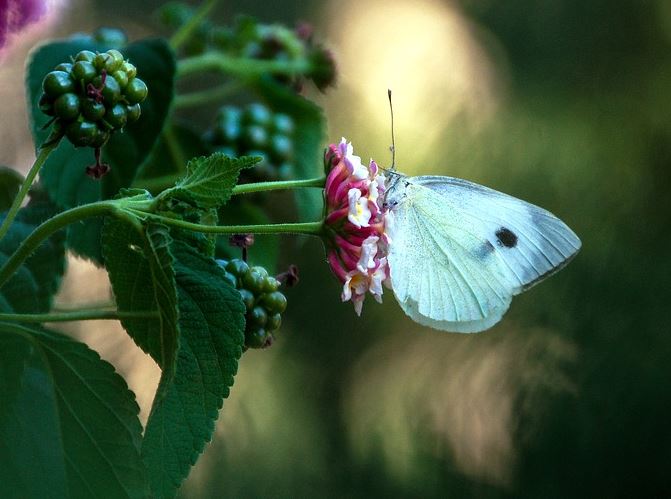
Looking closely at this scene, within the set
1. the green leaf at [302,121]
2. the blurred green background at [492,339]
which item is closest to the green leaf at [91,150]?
the green leaf at [302,121]

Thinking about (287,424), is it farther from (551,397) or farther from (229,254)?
(229,254)

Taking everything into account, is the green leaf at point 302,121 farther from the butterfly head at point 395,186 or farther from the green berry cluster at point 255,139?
the butterfly head at point 395,186

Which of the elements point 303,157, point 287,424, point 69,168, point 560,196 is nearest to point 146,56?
point 69,168

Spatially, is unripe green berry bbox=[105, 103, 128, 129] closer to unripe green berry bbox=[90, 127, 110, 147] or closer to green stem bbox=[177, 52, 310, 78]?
unripe green berry bbox=[90, 127, 110, 147]

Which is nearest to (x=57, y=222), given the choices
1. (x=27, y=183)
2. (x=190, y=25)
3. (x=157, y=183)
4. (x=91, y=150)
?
(x=27, y=183)

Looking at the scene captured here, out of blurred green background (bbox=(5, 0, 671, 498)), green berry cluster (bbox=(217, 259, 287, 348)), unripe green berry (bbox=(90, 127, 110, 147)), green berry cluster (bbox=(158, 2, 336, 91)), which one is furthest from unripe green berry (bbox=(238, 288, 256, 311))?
blurred green background (bbox=(5, 0, 671, 498))

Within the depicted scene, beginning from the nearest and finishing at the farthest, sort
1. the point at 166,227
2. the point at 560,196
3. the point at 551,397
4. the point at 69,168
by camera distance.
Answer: the point at 166,227 < the point at 69,168 < the point at 551,397 < the point at 560,196
